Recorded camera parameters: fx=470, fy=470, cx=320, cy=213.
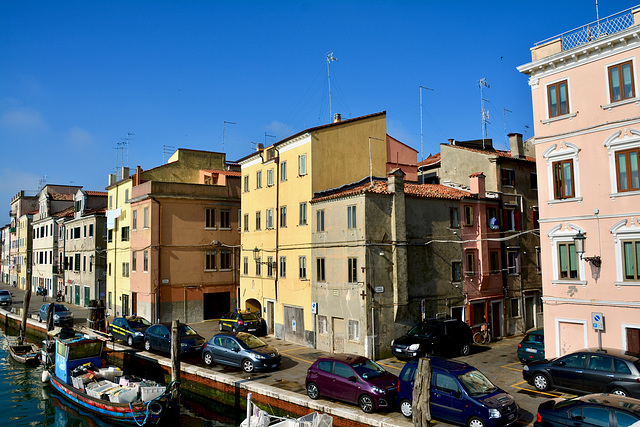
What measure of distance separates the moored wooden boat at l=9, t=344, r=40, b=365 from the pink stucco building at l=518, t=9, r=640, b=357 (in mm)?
31568

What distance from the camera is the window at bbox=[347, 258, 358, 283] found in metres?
25.3

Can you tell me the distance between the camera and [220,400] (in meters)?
21.5

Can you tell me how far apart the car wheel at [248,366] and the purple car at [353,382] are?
491cm

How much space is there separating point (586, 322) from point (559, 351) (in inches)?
75.3

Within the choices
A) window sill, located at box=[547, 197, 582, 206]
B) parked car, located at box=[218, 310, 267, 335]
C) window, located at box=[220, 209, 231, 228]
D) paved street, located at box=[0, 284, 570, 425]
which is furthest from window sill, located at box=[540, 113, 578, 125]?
window, located at box=[220, 209, 231, 228]

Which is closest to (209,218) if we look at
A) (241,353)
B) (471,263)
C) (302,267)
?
(302,267)

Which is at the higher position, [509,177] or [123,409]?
[509,177]

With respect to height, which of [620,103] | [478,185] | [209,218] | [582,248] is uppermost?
[620,103]

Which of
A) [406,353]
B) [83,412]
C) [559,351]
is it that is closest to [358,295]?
[406,353]

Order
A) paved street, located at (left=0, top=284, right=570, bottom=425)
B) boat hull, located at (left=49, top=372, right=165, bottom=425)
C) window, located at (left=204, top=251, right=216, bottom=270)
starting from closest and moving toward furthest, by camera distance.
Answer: paved street, located at (left=0, top=284, right=570, bottom=425)
boat hull, located at (left=49, top=372, right=165, bottom=425)
window, located at (left=204, top=251, right=216, bottom=270)

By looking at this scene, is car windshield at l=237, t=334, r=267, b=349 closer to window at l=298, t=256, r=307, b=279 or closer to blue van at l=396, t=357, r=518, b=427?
window at l=298, t=256, r=307, b=279

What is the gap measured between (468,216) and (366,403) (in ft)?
55.5

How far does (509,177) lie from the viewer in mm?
32750

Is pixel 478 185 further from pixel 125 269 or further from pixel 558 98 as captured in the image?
pixel 125 269
